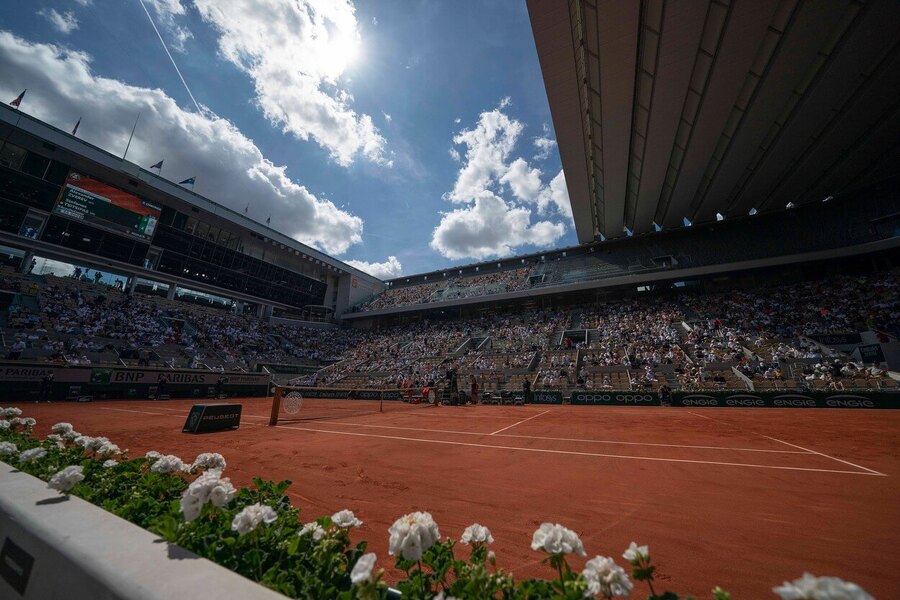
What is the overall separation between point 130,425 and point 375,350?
99.4ft

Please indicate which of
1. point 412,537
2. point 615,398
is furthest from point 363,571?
point 615,398

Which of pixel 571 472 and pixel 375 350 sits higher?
pixel 375 350

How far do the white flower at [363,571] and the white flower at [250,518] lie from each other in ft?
2.69

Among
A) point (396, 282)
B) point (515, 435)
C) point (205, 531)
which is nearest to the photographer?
point (205, 531)

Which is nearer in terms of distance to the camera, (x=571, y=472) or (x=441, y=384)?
(x=571, y=472)

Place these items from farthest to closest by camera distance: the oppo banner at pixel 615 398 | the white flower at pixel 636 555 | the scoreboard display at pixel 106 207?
1. the scoreboard display at pixel 106 207
2. the oppo banner at pixel 615 398
3. the white flower at pixel 636 555

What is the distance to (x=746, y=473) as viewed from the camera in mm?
5637

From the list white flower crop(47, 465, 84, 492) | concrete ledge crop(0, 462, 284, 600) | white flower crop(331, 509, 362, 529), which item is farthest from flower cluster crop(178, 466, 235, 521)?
white flower crop(47, 465, 84, 492)

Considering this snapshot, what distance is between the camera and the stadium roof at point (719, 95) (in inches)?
553

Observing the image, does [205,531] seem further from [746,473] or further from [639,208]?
[639,208]

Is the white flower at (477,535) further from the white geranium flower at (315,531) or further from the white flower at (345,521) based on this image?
the white geranium flower at (315,531)

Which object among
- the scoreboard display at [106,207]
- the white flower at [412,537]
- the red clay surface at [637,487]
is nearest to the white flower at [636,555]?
the white flower at [412,537]

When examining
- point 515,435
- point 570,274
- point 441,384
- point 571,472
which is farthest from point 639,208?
point 571,472

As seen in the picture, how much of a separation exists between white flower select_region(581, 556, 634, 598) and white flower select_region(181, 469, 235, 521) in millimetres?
2131
